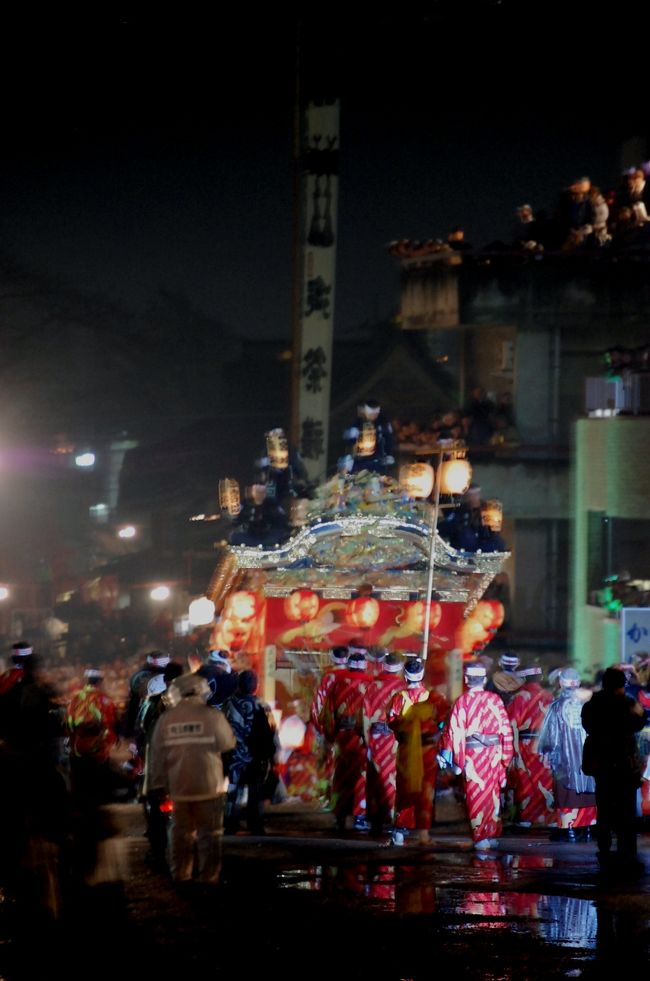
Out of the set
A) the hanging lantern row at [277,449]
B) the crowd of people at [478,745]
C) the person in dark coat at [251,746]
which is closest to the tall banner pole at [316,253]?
the hanging lantern row at [277,449]

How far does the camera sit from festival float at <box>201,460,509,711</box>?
2070 cm

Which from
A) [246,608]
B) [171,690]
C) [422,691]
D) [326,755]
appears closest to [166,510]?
[246,608]

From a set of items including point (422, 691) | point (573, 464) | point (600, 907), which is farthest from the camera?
point (573, 464)

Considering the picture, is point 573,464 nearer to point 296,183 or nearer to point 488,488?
point 488,488

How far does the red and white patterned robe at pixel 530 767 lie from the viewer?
16.6m

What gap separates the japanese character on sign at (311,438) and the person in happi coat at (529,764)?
12156 mm

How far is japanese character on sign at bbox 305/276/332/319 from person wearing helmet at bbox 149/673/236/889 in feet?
54.8

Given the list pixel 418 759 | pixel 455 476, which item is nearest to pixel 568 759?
pixel 418 759

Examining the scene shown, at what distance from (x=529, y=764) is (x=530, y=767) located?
4 centimetres

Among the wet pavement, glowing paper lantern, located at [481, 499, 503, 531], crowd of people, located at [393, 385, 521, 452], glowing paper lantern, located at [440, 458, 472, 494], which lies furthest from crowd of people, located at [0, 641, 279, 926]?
crowd of people, located at [393, 385, 521, 452]

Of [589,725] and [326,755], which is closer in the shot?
[589,725]

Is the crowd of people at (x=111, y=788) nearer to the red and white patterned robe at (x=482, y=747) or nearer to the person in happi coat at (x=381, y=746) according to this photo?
the person in happi coat at (x=381, y=746)

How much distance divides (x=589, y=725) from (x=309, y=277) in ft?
52.6

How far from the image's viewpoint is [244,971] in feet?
28.9
